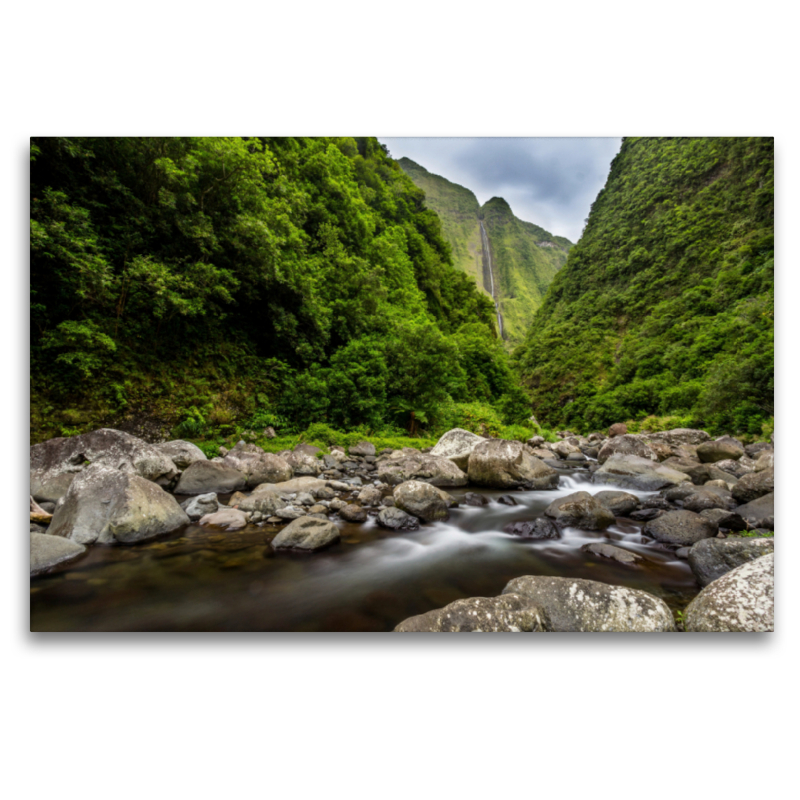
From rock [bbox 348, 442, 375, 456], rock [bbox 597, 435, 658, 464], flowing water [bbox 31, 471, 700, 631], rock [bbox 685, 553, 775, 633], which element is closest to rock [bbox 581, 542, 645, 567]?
flowing water [bbox 31, 471, 700, 631]

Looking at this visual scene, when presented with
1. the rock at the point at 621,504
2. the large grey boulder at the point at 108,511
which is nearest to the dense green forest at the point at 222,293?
the large grey boulder at the point at 108,511

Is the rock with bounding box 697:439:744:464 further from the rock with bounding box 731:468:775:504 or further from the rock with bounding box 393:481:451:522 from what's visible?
the rock with bounding box 393:481:451:522

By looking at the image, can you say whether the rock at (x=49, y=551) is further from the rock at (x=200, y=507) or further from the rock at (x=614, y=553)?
the rock at (x=614, y=553)

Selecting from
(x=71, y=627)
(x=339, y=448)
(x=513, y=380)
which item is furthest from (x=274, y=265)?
(x=513, y=380)

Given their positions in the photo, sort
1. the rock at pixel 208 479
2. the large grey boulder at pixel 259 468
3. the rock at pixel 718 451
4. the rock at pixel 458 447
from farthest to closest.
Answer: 1. the rock at pixel 458 447
2. the rock at pixel 718 451
3. the large grey boulder at pixel 259 468
4. the rock at pixel 208 479

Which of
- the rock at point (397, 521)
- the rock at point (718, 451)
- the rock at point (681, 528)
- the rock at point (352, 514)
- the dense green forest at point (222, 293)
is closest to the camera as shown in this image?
the rock at point (681, 528)

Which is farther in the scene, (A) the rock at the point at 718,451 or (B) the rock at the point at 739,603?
(A) the rock at the point at 718,451
